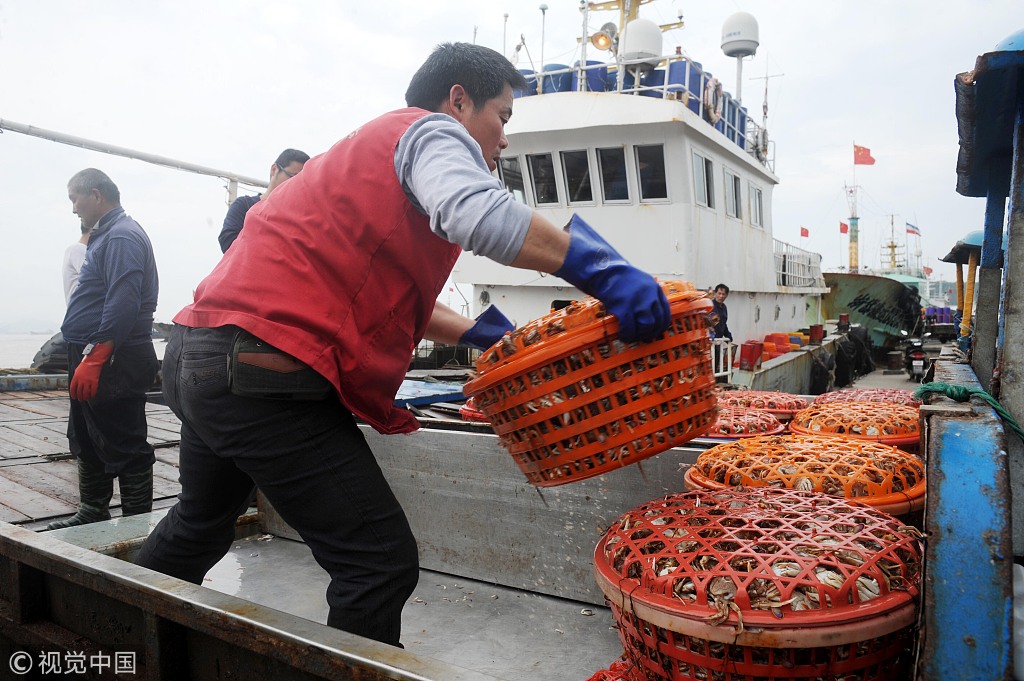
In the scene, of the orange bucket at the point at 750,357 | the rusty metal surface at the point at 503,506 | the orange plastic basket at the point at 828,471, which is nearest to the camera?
the orange plastic basket at the point at 828,471

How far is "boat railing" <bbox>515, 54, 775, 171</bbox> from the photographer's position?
11.6m

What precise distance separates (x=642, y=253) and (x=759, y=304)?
5226 mm

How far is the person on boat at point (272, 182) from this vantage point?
4168 millimetres

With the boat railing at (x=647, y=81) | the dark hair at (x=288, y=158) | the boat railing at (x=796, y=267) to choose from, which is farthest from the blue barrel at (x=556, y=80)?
the dark hair at (x=288, y=158)

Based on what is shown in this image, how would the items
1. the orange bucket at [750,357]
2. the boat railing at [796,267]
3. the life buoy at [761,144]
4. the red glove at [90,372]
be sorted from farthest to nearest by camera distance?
the boat railing at [796,267], the life buoy at [761,144], the orange bucket at [750,357], the red glove at [90,372]

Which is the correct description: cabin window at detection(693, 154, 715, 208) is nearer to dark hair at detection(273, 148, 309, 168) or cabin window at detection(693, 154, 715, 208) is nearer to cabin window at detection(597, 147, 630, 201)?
cabin window at detection(597, 147, 630, 201)

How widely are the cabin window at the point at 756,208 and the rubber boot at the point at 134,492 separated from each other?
13.4 meters

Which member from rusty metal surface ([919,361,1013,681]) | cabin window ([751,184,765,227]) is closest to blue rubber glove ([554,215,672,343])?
rusty metal surface ([919,361,1013,681])

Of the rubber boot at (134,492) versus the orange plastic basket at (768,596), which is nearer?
the orange plastic basket at (768,596)

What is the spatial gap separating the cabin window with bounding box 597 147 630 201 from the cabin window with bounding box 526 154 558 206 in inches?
34.0

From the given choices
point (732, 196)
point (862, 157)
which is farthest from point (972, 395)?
point (862, 157)

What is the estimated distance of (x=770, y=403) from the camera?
3486mm

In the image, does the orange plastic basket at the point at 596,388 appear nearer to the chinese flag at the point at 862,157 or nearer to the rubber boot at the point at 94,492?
the rubber boot at the point at 94,492

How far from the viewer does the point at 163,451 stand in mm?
5695
